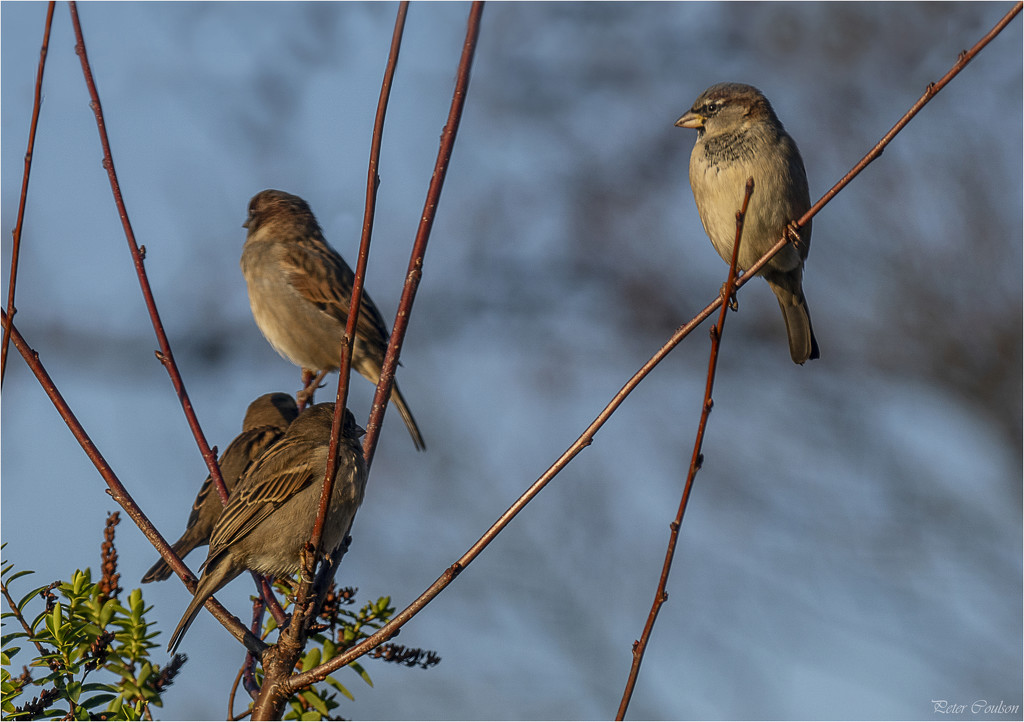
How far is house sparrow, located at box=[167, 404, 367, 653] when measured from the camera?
338cm

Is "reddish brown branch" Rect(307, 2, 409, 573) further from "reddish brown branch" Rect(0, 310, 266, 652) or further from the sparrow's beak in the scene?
the sparrow's beak

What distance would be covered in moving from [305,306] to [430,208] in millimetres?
4741

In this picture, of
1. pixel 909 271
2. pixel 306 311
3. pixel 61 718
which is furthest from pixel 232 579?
pixel 909 271

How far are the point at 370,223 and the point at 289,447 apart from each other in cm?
214

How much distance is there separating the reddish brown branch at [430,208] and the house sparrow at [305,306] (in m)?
4.04

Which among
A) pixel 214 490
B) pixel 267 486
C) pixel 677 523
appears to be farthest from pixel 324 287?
pixel 677 523

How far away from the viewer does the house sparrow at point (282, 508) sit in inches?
133

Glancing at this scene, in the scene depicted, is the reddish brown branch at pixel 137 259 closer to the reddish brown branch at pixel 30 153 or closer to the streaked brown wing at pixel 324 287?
the reddish brown branch at pixel 30 153

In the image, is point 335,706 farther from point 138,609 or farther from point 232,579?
point 232,579

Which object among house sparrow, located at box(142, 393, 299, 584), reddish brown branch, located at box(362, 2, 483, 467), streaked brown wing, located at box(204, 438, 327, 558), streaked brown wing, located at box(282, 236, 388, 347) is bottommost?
reddish brown branch, located at box(362, 2, 483, 467)

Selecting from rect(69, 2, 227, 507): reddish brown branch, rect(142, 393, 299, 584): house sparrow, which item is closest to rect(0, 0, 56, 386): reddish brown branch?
rect(69, 2, 227, 507): reddish brown branch

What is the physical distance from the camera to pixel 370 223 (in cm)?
200

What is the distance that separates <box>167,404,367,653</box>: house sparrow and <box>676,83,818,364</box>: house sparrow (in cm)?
183

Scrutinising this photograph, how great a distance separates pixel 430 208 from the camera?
2.12 metres
